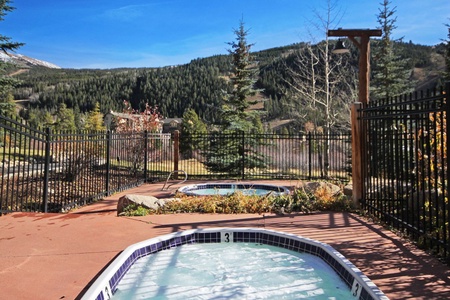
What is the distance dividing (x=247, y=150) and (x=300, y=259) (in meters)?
11.0

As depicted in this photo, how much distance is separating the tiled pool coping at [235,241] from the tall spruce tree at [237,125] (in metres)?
8.29

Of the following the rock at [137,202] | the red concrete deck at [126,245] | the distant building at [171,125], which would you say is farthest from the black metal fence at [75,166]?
the distant building at [171,125]

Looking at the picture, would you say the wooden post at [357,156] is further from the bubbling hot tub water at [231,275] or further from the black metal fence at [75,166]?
the black metal fence at [75,166]

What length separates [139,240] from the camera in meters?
4.33

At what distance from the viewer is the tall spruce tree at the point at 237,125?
14664mm

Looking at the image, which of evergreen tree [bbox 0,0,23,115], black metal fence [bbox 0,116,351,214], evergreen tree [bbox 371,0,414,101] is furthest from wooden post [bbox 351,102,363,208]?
evergreen tree [bbox 371,0,414,101]

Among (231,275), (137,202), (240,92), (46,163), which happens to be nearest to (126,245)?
(231,275)

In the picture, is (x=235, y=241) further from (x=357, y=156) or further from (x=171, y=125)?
(x=171, y=125)

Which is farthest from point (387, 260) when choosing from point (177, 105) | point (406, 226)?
point (177, 105)

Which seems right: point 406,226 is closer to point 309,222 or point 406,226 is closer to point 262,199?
point 309,222

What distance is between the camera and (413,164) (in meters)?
4.87

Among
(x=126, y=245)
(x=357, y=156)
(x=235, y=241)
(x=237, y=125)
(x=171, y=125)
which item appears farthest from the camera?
(x=171, y=125)

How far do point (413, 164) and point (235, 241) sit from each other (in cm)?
284

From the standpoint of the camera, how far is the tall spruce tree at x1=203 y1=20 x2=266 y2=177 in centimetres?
1466
